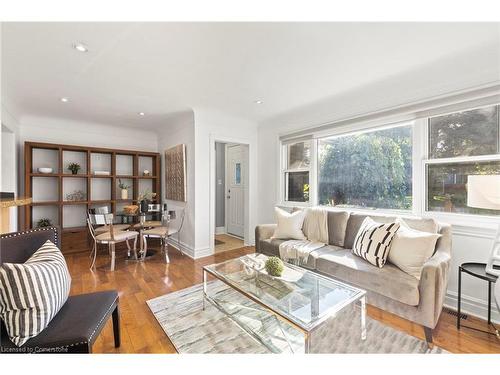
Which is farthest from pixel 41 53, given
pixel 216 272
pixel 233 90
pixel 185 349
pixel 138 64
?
pixel 185 349

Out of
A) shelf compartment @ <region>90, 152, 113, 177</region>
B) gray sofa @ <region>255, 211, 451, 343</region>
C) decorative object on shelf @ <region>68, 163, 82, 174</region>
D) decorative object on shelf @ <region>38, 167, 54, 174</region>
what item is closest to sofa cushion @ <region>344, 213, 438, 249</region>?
gray sofa @ <region>255, 211, 451, 343</region>

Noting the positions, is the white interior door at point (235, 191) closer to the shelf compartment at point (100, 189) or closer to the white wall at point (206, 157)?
the white wall at point (206, 157)

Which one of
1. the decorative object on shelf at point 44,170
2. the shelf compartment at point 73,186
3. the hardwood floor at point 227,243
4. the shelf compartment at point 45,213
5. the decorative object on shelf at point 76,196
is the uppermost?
the decorative object on shelf at point 44,170

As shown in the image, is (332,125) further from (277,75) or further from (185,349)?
(185,349)

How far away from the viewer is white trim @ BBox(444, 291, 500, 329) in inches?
78.1

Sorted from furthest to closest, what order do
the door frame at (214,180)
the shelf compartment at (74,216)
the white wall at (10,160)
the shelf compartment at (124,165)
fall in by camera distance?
1. the shelf compartment at (124,165)
2. the shelf compartment at (74,216)
3. the door frame at (214,180)
4. the white wall at (10,160)

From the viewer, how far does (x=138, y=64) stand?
86.1 inches

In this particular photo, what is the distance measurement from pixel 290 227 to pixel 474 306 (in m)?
1.87

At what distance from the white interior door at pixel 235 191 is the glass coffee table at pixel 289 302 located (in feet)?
9.13

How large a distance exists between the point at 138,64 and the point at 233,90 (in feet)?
3.49

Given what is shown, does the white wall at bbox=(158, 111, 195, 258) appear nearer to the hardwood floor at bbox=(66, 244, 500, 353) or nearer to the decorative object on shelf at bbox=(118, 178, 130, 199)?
the hardwood floor at bbox=(66, 244, 500, 353)

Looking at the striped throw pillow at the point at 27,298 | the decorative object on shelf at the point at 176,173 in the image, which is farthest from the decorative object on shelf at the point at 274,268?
the decorative object on shelf at the point at 176,173

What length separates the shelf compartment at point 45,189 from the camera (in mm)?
4020

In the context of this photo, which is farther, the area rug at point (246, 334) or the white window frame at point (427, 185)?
the white window frame at point (427, 185)
